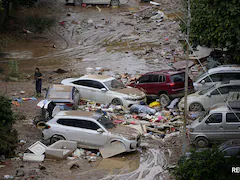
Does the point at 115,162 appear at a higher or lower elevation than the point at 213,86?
lower

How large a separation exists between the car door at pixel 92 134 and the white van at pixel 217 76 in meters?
7.31

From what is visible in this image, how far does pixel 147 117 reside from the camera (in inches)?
800

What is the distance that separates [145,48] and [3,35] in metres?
11.0

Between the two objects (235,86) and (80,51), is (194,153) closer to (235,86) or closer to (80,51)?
(235,86)

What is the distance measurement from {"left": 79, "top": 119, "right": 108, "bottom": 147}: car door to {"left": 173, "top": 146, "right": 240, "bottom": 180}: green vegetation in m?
4.71

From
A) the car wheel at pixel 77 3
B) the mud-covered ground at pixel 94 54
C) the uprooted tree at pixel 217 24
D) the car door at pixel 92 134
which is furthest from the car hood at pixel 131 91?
the car wheel at pixel 77 3

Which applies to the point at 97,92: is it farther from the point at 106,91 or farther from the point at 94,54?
the point at 94,54

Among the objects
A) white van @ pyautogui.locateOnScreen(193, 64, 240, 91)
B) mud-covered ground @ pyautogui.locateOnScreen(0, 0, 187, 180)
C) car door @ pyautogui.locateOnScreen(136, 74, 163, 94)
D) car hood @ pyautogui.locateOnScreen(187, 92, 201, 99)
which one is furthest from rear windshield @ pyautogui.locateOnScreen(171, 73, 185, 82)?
mud-covered ground @ pyautogui.locateOnScreen(0, 0, 187, 180)

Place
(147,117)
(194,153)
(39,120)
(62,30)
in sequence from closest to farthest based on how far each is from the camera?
(194,153)
(39,120)
(147,117)
(62,30)

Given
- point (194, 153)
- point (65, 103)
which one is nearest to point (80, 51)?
point (65, 103)

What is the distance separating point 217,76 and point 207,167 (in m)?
11.1

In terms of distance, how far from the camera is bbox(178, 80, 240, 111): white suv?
2045cm

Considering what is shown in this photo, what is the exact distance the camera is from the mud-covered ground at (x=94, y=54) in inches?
603

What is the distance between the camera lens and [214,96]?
20531 mm
